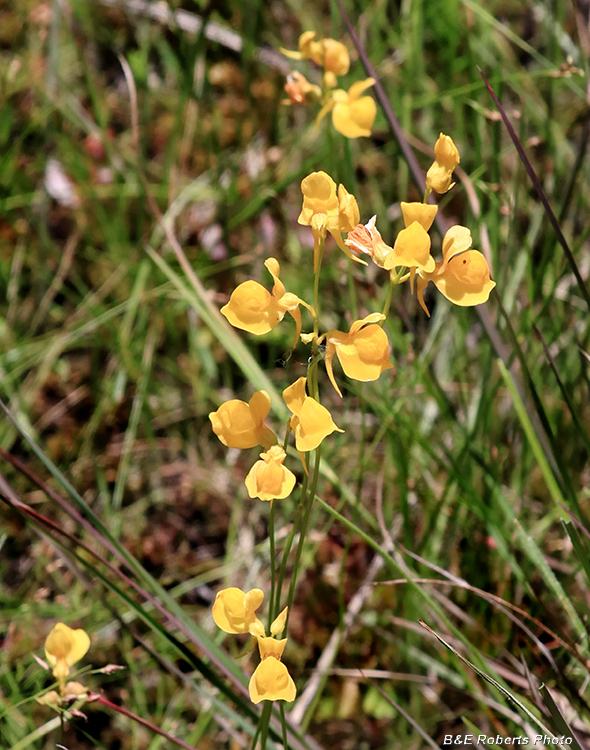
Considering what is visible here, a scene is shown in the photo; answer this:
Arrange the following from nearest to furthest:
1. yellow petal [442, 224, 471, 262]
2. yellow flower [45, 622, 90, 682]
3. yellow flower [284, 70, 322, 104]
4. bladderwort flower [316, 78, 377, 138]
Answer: yellow petal [442, 224, 471, 262], yellow flower [45, 622, 90, 682], bladderwort flower [316, 78, 377, 138], yellow flower [284, 70, 322, 104]

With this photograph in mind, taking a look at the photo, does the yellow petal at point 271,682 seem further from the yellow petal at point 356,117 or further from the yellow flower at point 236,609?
the yellow petal at point 356,117

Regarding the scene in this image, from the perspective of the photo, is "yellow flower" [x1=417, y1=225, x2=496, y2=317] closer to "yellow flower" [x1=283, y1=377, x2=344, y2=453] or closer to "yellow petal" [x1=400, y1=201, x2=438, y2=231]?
"yellow petal" [x1=400, y1=201, x2=438, y2=231]

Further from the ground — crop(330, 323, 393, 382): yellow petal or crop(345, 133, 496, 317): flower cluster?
crop(345, 133, 496, 317): flower cluster

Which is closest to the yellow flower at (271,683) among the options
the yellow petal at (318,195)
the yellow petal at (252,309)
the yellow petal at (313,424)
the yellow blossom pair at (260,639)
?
the yellow blossom pair at (260,639)

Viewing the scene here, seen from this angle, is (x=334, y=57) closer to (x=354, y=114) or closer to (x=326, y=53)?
(x=326, y=53)

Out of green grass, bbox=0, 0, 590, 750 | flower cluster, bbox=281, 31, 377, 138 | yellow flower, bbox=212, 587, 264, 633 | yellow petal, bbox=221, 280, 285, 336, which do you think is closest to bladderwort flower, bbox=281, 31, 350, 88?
flower cluster, bbox=281, 31, 377, 138

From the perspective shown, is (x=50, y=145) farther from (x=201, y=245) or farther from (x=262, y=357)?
(x=262, y=357)

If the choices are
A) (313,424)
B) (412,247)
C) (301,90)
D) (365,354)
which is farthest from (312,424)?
(301,90)
